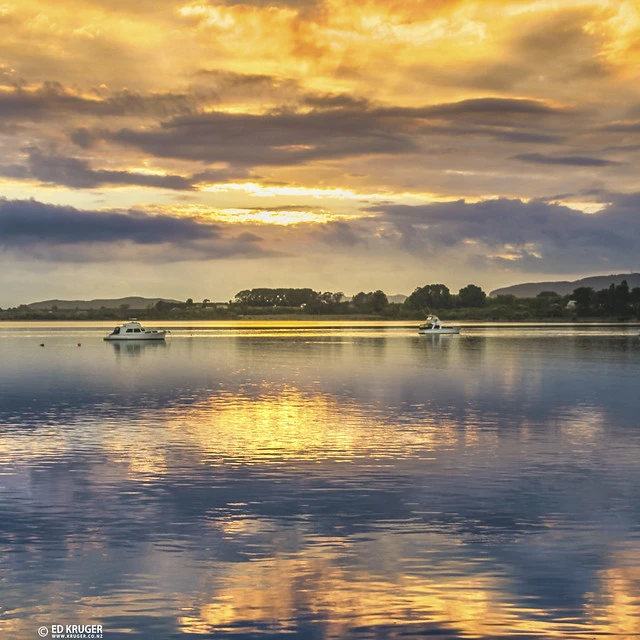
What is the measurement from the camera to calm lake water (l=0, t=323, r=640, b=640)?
755 inches

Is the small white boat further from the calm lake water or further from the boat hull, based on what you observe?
the calm lake water

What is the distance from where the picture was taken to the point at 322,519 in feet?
89.4

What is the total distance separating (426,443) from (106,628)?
1032 inches

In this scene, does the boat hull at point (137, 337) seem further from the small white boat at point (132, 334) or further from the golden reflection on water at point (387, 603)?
the golden reflection on water at point (387, 603)

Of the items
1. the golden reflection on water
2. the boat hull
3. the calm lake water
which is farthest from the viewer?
the boat hull

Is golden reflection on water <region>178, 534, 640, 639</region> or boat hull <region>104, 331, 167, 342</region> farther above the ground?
boat hull <region>104, 331, 167, 342</region>

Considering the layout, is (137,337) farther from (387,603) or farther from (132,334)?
(387,603)

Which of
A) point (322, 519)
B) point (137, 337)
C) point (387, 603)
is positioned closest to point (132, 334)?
point (137, 337)

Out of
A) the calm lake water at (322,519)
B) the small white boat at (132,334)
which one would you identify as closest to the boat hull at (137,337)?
the small white boat at (132,334)

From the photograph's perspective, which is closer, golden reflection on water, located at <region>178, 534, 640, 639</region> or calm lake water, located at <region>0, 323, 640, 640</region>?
golden reflection on water, located at <region>178, 534, 640, 639</region>

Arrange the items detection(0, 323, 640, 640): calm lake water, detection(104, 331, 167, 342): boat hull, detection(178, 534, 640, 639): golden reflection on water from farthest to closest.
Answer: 1. detection(104, 331, 167, 342): boat hull
2. detection(0, 323, 640, 640): calm lake water
3. detection(178, 534, 640, 639): golden reflection on water

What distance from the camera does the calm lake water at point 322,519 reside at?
19172 millimetres

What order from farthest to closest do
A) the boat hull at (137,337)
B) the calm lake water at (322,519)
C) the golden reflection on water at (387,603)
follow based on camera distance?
the boat hull at (137,337)
the calm lake water at (322,519)
the golden reflection on water at (387,603)

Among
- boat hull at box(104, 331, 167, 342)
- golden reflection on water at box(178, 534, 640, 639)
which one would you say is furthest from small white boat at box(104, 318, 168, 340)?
golden reflection on water at box(178, 534, 640, 639)
